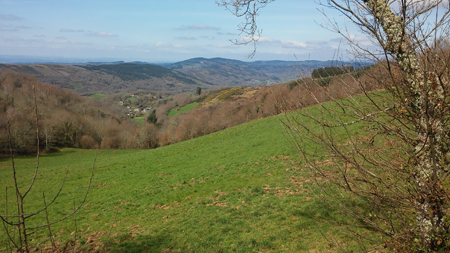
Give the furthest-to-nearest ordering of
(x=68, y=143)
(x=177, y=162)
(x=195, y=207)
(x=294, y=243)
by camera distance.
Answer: (x=68, y=143) < (x=177, y=162) < (x=195, y=207) < (x=294, y=243)

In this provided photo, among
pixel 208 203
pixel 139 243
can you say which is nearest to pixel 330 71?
pixel 139 243

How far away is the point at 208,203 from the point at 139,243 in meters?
3.64

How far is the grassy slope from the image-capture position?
23.5ft

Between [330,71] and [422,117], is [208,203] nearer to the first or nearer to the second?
[330,71]

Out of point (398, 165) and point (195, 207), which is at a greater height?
point (398, 165)

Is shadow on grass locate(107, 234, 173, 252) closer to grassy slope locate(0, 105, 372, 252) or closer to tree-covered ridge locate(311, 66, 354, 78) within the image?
grassy slope locate(0, 105, 372, 252)

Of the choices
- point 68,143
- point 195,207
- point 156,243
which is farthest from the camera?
point 68,143

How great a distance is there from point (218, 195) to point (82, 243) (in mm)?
5604

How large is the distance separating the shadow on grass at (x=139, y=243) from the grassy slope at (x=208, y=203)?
0.10ft

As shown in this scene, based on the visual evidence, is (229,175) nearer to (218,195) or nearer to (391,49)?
(218,195)

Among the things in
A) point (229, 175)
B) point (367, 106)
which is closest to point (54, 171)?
point (229, 175)

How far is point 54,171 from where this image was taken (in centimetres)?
2508

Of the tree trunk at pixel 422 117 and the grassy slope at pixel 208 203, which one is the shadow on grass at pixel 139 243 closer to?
the grassy slope at pixel 208 203

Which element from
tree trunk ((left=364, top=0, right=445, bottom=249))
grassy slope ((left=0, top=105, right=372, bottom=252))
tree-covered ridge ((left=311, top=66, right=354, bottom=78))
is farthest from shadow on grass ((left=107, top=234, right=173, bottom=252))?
tree trunk ((left=364, top=0, right=445, bottom=249))
